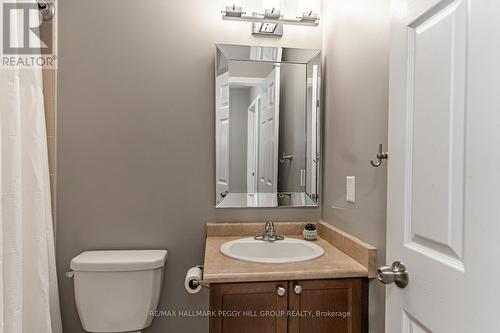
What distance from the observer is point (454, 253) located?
645mm

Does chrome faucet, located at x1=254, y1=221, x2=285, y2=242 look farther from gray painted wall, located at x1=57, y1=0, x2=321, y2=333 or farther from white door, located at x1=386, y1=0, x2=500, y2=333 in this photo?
white door, located at x1=386, y1=0, x2=500, y2=333

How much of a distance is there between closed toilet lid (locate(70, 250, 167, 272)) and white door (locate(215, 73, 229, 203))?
0.44m

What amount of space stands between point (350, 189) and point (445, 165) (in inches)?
28.7

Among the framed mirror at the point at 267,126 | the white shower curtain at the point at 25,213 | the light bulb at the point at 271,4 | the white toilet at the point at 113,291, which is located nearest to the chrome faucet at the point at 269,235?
the framed mirror at the point at 267,126

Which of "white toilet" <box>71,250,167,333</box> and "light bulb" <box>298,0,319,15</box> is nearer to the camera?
"white toilet" <box>71,250,167,333</box>

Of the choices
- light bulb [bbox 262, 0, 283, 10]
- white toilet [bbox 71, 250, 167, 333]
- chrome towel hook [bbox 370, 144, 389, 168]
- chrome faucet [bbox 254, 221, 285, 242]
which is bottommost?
white toilet [bbox 71, 250, 167, 333]

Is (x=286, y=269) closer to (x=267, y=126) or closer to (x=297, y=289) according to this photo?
(x=297, y=289)

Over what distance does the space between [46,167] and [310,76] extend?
4.70 feet

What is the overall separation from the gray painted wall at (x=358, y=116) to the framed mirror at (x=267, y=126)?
10 centimetres

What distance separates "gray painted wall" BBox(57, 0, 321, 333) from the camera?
161 cm

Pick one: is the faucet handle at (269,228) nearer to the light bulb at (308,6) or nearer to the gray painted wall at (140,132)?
the gray painted wall at (140,132)

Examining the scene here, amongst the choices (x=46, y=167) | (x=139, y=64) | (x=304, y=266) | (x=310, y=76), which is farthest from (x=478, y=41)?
(x=46, y=167)

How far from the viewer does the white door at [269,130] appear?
1705mm

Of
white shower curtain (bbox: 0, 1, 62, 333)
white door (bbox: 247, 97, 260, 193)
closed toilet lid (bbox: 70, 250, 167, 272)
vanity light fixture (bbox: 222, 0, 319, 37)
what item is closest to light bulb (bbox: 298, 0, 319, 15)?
vanity light fixture (bbox: 222, 0, 319, 37)
